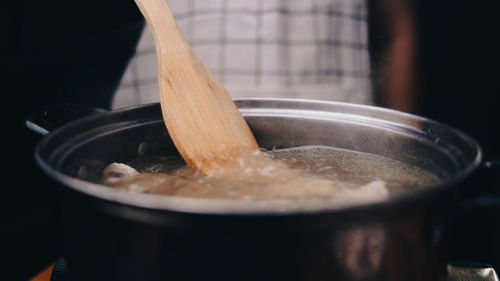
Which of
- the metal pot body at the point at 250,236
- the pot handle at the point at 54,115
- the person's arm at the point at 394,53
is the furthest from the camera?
the person's arm at the point at 394,53

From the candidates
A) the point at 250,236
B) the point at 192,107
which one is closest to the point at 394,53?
the point at 192,107

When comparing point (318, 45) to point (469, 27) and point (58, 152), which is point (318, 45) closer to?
point (469, 27)

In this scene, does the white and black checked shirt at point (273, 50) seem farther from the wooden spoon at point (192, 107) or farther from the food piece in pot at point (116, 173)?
the food piece in pot at point (116, 173)

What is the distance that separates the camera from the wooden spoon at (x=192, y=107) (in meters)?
0.80

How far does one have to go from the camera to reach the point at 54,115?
33.5 inches

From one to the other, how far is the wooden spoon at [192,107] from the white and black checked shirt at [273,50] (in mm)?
637

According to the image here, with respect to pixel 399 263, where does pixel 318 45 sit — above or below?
above

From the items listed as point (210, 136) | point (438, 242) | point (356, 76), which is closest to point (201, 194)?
point (210, 136)

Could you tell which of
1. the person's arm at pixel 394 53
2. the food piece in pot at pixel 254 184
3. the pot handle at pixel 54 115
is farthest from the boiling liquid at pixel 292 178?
the person's arm at pixel 394 53

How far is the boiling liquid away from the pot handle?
0.16 metres

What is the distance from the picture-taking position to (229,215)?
16.3 inches

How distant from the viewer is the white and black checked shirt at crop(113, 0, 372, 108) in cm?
151

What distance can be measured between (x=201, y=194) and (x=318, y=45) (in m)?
1.06

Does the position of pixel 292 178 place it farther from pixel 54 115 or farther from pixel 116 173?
pixel 54 115
